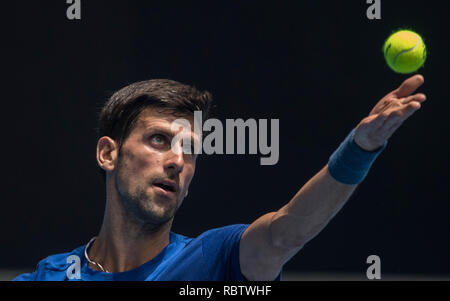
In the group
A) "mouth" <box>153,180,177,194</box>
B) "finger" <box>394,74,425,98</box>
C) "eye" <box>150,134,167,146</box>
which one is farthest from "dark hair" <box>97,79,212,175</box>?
"finger" <box>394,74,425,98</box>

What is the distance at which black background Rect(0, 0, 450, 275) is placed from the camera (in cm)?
528

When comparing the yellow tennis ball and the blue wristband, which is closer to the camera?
the blue wristband

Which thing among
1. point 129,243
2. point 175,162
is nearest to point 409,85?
point 175,162

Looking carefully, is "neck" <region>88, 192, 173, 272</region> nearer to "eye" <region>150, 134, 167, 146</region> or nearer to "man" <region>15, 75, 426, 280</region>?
→ "man" <region>15, 75, 426, 280</region>

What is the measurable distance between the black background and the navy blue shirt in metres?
2.55

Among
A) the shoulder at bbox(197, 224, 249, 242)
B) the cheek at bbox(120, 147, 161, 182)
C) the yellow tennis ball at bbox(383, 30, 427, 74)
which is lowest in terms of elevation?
the shoulder at bbox(197, 224, 249, 242)

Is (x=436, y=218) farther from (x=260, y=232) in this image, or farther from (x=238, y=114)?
(x=260, y=232)

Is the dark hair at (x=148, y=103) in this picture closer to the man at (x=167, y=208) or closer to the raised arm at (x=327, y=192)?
the man at (x=167, y=208)

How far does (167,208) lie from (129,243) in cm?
23

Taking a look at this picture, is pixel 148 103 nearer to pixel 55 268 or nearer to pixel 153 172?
pixel 153 172

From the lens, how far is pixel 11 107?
5.40 metres

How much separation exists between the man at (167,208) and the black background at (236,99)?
93.7 inches

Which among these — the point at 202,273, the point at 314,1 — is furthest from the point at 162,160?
the point at 314,1
